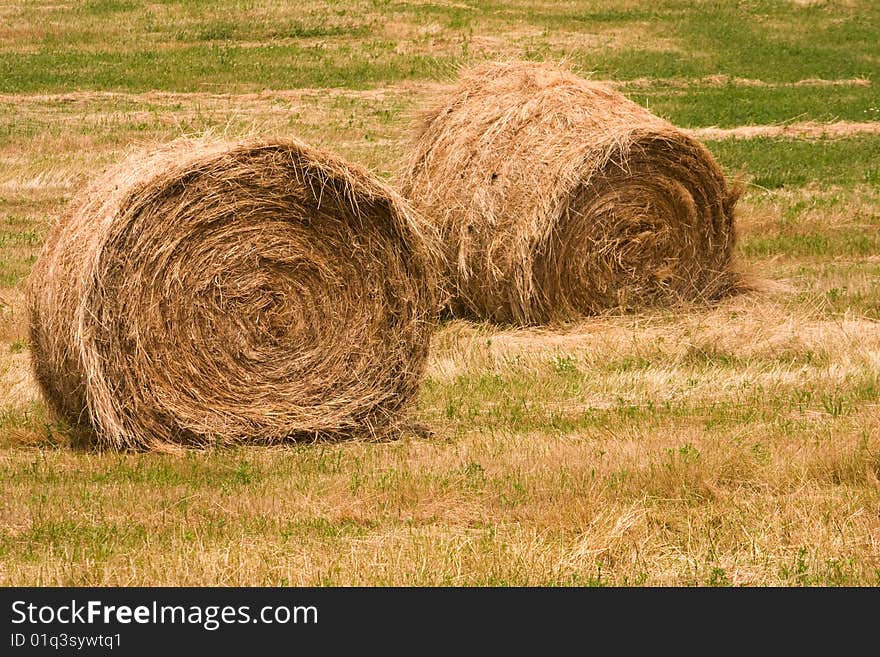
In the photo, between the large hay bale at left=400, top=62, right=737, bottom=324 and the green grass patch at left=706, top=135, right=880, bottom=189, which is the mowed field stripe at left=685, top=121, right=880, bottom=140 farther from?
the large hay bale at left=400, top=62, right=737, bottom=324

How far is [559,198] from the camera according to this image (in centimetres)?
1152

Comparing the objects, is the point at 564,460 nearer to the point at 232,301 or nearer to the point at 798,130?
the point at 232,301

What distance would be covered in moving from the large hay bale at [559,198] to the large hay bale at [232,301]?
248cm

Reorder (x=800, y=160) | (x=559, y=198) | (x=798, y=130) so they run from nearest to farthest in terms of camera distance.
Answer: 1. (x=559, y=198)
2. (x=800, y=160)
3. (x=798, y=130)

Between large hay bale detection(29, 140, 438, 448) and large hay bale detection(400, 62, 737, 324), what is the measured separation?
248 centimetres

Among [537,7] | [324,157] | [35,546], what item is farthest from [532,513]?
[537,7]

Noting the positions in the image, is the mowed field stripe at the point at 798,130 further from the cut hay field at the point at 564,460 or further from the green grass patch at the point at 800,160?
the cut hay field at the point at 564,460

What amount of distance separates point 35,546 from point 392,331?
10.8 feet

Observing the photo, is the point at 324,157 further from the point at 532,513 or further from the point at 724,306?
the point at 724,306

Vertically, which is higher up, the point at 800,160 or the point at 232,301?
the point at 232,301

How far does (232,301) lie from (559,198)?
3814 mm

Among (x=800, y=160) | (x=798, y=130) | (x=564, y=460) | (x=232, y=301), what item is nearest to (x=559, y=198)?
(x=232, y=301)

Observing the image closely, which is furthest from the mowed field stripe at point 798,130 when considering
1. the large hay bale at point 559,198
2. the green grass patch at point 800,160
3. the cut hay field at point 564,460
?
the large hay bale at point 559,198

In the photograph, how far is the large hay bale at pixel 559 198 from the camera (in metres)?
11.6
